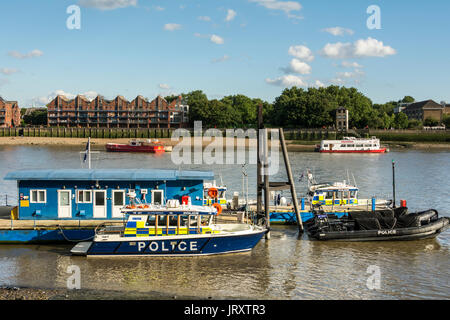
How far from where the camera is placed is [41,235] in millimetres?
24609

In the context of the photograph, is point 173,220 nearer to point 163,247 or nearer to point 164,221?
point 164,221

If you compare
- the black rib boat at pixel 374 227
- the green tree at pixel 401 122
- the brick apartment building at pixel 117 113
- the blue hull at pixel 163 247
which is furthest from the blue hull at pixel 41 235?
the green tree at pixel 401 122

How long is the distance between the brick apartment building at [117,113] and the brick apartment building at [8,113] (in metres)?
18.1

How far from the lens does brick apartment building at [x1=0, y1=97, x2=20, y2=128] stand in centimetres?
18375

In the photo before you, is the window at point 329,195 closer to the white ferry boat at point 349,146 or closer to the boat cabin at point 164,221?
the boat cabin at point 164,221

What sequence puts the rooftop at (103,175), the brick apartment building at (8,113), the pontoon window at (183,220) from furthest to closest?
1. the brick apartment building at (8,113)
2. the rooftop at (103,175)
3. the pontoon window at (183,220)

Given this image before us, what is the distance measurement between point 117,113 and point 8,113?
4668 cm

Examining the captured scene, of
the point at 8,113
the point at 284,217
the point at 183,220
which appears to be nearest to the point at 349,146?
the point at 284,217

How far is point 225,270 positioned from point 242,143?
113065mm

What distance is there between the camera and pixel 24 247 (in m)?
24.5

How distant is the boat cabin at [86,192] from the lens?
25.6 meters
